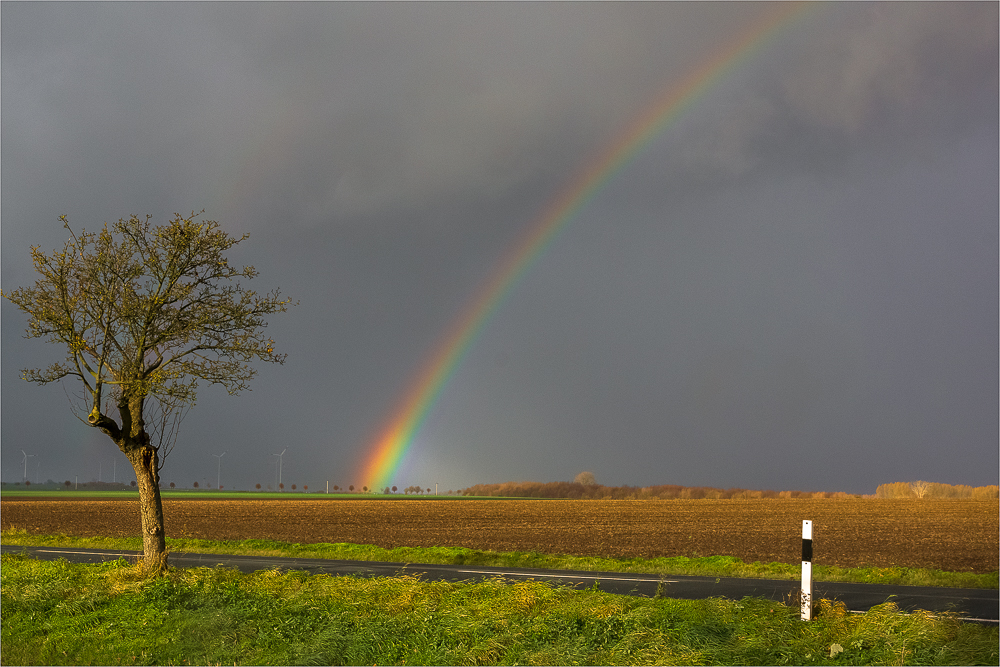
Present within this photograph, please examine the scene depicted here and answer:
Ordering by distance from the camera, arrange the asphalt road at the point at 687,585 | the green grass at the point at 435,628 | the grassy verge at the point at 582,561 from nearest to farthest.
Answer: the green grass at the point at 435,628, the asphalt road at the point at 687,585, the grassy verge at the point at 582,561

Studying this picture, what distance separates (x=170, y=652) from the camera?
35.4ft

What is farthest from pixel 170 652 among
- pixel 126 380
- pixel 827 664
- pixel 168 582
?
pixel 827 664

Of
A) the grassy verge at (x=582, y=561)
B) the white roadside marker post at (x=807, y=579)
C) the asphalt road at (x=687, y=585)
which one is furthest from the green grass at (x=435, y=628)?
the grassy verge at (x=582, y=561)

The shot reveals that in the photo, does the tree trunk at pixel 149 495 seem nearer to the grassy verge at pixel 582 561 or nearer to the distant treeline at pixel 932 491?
the grassy verge at pixel 582 561

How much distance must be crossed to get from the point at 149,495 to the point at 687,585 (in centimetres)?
1117

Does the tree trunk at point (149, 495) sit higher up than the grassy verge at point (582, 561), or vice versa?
the tree trunk at point (149, 495)

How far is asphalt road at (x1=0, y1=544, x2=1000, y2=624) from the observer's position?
13.8 metres

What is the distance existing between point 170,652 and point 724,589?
1023 cm

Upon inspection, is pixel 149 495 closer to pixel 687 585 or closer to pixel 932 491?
pixel 687 585

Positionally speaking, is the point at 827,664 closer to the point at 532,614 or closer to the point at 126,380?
the point at 532,614

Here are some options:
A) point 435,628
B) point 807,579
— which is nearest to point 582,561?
point 807,579

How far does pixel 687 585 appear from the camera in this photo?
1670 cm

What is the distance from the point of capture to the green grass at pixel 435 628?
367 inches

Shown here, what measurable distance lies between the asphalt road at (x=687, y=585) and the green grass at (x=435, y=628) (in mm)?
2218
